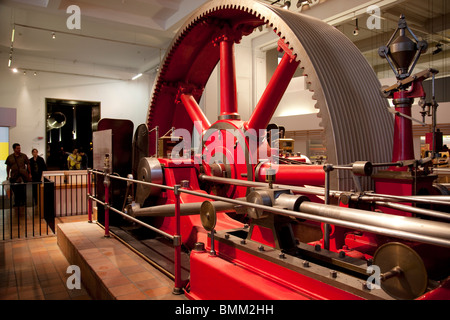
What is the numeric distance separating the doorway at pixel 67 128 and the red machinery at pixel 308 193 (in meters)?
8.44

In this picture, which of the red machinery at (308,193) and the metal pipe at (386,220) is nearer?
the metal pipe at (386,220)

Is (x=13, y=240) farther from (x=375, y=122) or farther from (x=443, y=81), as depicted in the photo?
(x=443, y=81)

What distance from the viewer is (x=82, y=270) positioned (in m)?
3.29

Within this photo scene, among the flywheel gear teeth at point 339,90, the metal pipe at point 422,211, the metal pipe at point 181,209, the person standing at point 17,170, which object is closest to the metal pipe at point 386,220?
the metal pipe at point 422,211

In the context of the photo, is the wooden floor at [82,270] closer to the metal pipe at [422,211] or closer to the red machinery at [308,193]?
the red machinery at [308,193]

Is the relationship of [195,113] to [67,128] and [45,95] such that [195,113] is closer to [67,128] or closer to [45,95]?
[45,95]

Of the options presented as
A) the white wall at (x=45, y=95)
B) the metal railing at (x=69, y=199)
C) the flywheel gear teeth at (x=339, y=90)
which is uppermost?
the white wall at (x=45, y=95)

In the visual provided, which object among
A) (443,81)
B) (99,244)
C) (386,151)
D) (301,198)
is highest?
(443,81)

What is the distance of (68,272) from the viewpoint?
360 centimetres

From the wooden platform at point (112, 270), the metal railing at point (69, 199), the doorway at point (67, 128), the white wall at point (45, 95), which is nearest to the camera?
the wooden platform at point (112, 270)

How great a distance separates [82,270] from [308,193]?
7.29 ft

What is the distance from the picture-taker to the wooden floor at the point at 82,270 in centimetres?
248

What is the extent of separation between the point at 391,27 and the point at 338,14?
9.17 feet
